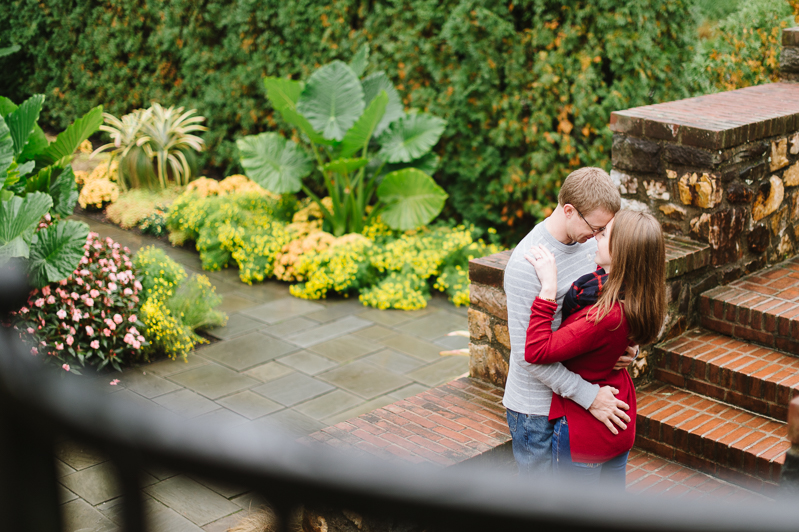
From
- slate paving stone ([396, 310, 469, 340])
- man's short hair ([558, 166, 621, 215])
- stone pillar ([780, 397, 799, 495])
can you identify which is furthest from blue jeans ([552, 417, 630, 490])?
slate paving stone ([396, 310, 469, 340])

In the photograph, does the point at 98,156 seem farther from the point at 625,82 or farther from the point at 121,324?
the point at 625,82

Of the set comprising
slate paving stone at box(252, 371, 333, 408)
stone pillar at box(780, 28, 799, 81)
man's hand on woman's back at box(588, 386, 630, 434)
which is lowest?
slate paving stone at box(252, 371, 333, 408)

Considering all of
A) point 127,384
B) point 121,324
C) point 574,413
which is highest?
point 574,413

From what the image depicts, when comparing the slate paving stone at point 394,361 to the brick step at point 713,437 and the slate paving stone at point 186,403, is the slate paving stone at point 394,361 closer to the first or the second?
the slate paving stone at point 186,403

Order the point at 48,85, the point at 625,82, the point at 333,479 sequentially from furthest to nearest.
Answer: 1. the point at 48,85
2. the point at 625,82
3. the point at 333,479

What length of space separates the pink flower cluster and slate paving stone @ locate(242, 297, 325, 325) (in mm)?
1155

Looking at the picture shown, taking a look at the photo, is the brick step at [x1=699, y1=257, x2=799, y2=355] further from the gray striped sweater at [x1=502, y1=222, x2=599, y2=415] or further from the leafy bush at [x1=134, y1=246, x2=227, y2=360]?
the leafy bush at [x1=134, y1=246, x2=227, y2=360]

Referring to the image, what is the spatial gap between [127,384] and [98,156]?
637cm

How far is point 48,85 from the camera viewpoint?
11.6 meters

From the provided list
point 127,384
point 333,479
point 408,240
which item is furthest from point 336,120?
point 333,479

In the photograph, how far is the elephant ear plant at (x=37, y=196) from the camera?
4.14m

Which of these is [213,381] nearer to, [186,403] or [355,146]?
[186,403]

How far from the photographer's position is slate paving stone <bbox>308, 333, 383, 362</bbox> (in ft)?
17.6

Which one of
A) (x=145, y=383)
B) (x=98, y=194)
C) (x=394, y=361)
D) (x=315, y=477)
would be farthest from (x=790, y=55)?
(x=98, y=194)
